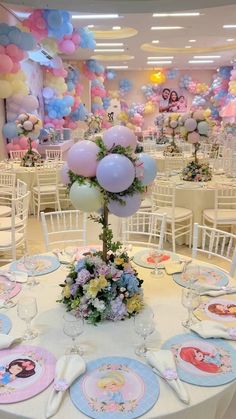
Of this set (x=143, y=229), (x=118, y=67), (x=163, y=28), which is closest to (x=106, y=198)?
(x=143, y=229)

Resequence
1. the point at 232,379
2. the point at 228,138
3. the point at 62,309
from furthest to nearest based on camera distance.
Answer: the point at 228,138 → the point at 62,309 → the point at 232,379

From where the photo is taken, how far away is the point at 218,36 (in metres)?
9.70

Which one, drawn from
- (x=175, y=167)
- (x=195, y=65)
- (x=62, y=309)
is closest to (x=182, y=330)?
(x=62, y=309)

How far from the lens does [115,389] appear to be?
1.38m

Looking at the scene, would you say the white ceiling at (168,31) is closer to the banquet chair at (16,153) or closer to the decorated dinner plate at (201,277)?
the banquet chair at (16,153)

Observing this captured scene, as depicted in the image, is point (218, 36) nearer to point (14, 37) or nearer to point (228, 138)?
point (228, 138)

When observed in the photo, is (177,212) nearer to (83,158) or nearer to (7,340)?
(83,158)

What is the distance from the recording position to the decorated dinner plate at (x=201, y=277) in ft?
7.09

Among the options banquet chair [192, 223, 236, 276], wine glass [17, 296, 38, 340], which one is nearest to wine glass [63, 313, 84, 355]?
wine glass [17, 296, 38, 340]

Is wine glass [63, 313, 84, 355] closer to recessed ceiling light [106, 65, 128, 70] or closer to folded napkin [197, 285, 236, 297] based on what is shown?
folded napkin [197, 285, 236, 297]

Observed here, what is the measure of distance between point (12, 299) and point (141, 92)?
56.6 ft

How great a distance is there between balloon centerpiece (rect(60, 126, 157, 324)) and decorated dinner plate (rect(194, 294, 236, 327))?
1.05 ft

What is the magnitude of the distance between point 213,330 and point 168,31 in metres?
8.61

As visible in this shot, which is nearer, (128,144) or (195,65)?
(128,144)
